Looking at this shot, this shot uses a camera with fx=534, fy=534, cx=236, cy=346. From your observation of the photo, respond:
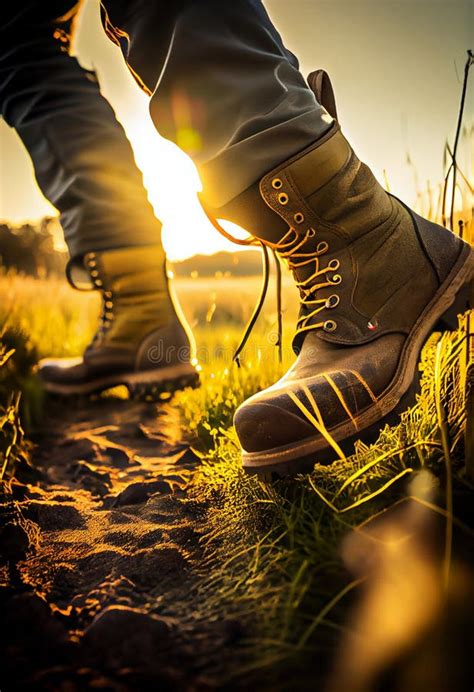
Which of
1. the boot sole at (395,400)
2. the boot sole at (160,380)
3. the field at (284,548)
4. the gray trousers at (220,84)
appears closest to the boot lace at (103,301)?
the boot sole at (160,380)

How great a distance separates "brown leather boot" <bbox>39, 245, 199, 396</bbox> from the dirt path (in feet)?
2.21

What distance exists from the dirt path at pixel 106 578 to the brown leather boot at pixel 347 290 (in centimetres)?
30

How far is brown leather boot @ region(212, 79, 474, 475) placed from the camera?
4.05 ft

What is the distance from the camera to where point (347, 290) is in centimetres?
138

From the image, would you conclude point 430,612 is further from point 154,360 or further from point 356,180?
point 154,360

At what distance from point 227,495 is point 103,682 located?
0.60 m

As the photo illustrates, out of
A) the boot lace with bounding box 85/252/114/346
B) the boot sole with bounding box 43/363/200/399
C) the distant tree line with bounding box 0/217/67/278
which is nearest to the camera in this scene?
the boot sole with bounding box 43/363/200/399

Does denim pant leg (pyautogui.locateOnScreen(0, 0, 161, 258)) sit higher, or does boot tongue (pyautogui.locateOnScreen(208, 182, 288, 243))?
denim pant leg (pyautogui.locateOnScreen(0, 0, 161, 258))

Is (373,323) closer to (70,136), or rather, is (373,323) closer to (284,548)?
(284,548)

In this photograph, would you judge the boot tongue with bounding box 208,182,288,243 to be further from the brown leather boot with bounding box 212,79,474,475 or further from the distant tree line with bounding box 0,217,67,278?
the distant tree line with bounding box 0,217,67,278

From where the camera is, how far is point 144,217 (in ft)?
8.20

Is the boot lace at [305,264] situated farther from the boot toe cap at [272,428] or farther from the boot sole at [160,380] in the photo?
the boot sole at [160,380]

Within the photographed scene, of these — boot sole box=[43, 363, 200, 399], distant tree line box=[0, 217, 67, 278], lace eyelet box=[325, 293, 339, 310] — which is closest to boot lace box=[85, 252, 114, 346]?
boot sole box=[43, 363, 200, 399]

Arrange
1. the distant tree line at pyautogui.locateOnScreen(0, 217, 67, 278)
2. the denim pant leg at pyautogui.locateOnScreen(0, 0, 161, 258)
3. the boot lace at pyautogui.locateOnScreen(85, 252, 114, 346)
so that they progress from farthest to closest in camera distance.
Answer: the distant tree line at pyautogui.locateOnScreen(0, 217, 67, 278) → the boot lace at pyautogui.locateOnScreen(85, 252, 114, 346) → the denim pant leg at pyautogui.locateOnScreen(0, 0, 161, 258)
